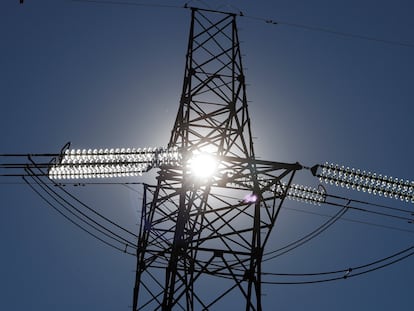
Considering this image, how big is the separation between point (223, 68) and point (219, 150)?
380 centimetres

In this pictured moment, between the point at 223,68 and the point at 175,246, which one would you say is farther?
the point at 223,68

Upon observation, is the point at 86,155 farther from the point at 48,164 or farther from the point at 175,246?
the point at 175,246

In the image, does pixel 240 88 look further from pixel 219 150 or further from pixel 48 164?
pixel 48 164

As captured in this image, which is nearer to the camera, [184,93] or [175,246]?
[175,246]

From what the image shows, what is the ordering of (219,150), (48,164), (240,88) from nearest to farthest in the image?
1. (48,164)
2. (219,150)
3. (240,88)

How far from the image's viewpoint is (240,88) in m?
19.2

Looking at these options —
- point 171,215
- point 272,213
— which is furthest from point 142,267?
point 272,213

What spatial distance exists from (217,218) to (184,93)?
4.94 metres

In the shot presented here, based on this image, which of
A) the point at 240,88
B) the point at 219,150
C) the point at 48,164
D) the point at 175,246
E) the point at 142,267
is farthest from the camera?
the point at 240,88

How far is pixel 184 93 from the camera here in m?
18.8

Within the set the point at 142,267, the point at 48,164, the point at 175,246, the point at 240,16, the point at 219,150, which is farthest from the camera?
the point at 240,16

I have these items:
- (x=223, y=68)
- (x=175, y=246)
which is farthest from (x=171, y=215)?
(x=223, y=68)

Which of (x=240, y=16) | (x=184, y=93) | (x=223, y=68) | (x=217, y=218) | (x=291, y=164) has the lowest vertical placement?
(x=217, y=218)

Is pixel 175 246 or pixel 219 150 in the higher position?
pixel 219 150
